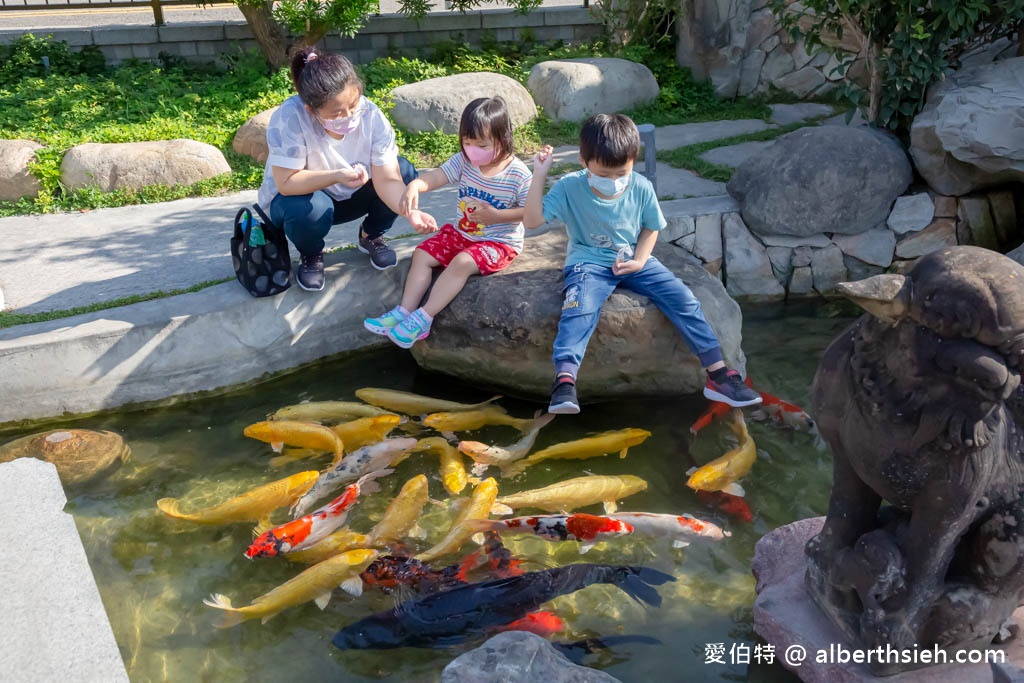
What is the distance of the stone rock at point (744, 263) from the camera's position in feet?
22.2

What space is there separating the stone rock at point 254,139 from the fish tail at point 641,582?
19.0ft

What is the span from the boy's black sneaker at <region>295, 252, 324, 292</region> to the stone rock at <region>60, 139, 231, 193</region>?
2881 mm

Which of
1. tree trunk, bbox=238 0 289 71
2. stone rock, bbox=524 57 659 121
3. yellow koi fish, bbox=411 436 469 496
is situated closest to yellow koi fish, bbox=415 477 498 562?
yellow koi fish, bbox=411 436 469 496

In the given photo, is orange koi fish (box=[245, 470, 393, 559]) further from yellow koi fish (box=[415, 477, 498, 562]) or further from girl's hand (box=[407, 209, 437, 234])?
girl's hand (box=[407, 209, 437, 234])

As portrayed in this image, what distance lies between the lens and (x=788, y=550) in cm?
361

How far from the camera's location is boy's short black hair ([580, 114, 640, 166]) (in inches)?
183

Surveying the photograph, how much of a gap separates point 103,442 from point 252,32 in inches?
270

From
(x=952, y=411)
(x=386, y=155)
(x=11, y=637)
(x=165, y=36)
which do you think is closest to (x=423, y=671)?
(x=11, y=637)

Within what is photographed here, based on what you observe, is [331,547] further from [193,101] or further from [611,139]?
[193,101]

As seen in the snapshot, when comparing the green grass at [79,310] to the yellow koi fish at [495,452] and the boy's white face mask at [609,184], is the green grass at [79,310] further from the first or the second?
the boy's white face mask at [609,184]

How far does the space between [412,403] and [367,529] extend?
0.98 m

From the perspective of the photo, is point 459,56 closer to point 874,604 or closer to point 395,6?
point 395,6

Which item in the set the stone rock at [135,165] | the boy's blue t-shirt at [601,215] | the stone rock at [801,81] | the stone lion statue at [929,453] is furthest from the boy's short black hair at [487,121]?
the stone rock at [801,81]

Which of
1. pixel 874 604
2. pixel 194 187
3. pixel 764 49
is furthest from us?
pixel 764 49
